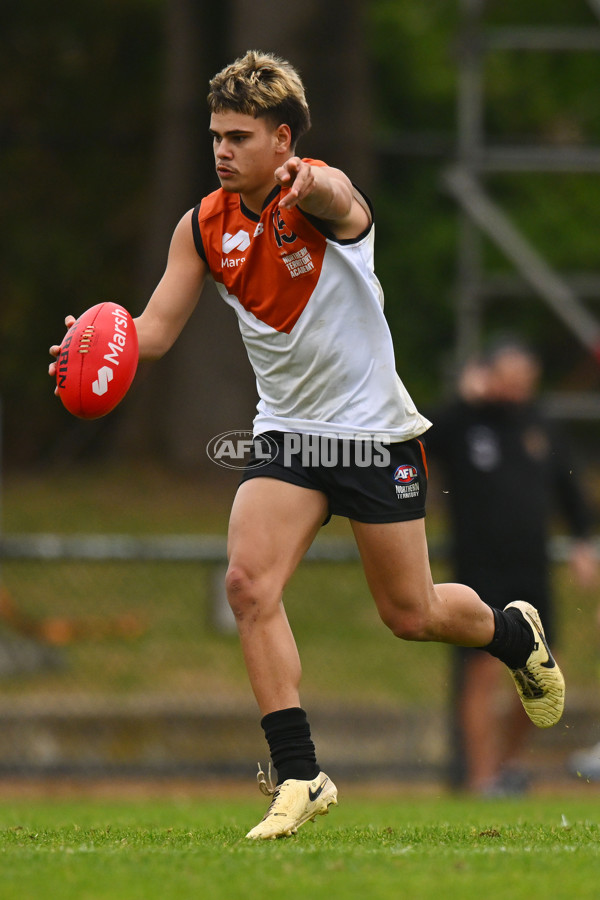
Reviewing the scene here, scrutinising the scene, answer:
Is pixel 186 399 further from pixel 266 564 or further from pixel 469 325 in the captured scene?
pixel 266 564

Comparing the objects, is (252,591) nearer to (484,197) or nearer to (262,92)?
(262,92)

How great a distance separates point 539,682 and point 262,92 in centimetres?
241

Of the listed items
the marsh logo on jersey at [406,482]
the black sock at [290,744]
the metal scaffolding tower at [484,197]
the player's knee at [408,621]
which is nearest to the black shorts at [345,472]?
the marsh logo on jersey at [406,482]

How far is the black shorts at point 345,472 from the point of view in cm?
493

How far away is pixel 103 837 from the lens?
505 cm

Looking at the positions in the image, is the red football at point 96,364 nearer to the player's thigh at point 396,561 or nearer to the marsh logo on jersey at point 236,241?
the marsh logo on jersey at point 236,241

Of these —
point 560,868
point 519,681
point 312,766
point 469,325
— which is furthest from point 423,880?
point 469,325

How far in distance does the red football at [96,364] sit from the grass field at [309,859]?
1.39 m

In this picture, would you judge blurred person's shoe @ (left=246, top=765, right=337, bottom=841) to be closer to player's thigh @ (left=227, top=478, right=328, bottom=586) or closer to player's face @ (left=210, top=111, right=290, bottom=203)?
player's thigh @ (left=227, top=478, right=328, bottom=586)

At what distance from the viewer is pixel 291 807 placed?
15.5 ft

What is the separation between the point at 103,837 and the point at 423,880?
59.1 inches

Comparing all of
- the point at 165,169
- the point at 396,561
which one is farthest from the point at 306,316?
the point at 165,169

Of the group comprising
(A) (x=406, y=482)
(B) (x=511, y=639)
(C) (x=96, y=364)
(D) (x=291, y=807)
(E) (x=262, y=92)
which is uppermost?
(E) (x=262, y=92)

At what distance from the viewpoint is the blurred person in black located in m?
8.59
